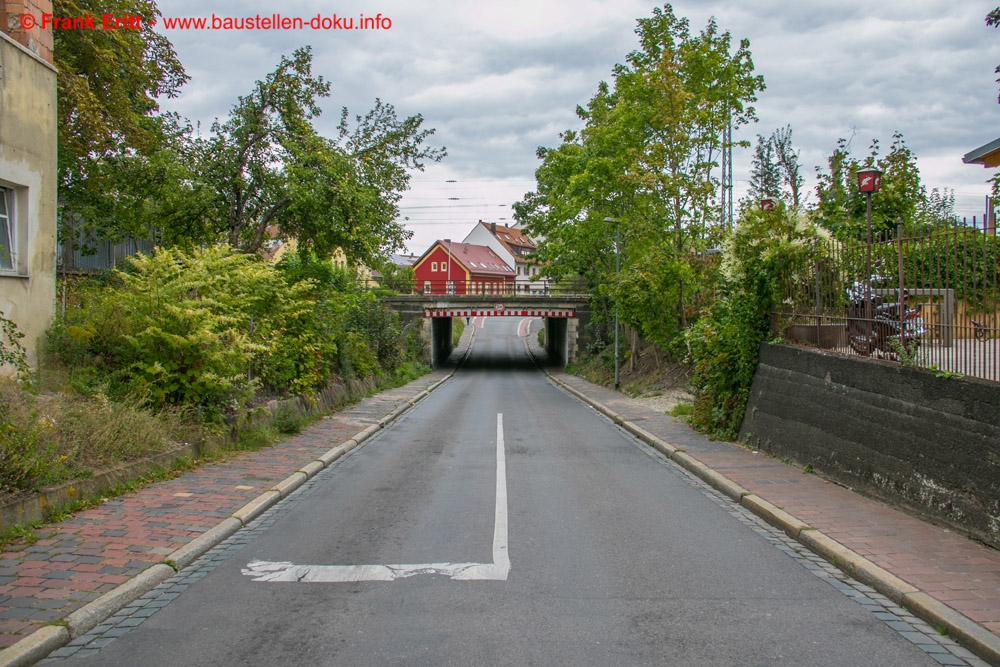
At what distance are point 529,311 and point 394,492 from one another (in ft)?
122

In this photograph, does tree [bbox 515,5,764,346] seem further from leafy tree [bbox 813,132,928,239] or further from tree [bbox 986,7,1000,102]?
tree [bbox 986,7,1000,102]

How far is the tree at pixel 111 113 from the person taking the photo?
15.2 m

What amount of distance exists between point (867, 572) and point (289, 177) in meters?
16.7

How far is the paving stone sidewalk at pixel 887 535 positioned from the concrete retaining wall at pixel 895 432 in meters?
0.19

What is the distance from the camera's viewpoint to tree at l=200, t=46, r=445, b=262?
61.0 feet

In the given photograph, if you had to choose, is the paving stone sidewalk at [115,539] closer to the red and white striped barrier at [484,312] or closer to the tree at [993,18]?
the tree at [993,18]

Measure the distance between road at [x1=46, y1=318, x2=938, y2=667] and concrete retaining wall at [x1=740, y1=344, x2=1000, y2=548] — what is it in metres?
1.51

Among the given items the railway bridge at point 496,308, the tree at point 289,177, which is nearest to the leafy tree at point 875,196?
the tree at point 289,177

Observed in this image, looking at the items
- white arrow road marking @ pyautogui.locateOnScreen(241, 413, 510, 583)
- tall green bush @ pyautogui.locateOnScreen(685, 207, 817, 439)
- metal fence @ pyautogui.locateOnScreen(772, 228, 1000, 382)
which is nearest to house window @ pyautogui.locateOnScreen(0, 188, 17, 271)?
white arrow road marking @ pyautogui.locateOnScreen(241, 413, 510, 583)

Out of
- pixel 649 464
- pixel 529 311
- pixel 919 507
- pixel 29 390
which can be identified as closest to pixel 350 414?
pixel 649 464

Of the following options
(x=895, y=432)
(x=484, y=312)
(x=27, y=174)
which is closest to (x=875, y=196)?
(x=895, y=432)

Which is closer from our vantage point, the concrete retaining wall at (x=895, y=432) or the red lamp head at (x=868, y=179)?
the concrete retaining wall at (x=895, y=432)

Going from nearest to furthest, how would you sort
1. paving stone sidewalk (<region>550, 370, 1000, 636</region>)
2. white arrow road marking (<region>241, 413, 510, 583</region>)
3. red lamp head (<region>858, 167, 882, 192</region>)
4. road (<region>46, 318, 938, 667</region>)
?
1. road (<region>46, 318, 938, 667</region>)
2. paving stone sidewalk (<region>550, 370, 1000, 636</region>)
3. white arrow road marking (<region>241, 413, 510, 583</region>)
4. red lamp head (<region>858, 167, 882, 192</region>)

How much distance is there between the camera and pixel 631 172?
23.0 metres
